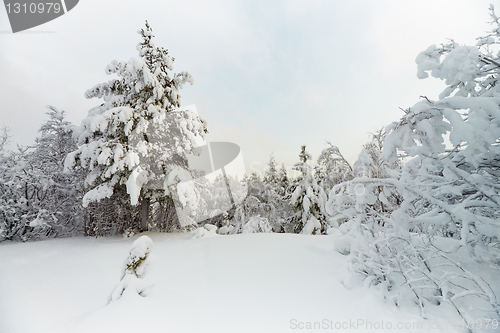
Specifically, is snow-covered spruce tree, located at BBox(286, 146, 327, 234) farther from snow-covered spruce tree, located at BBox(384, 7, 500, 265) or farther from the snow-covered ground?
snow-covered spruce tree, located at BBox(384, 7, 500, 265)

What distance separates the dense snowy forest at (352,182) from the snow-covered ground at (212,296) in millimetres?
465

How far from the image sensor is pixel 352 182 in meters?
2.86

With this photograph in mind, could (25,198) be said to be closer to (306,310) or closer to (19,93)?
(19,93)

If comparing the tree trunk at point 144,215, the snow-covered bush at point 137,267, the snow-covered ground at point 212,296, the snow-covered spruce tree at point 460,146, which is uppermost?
the snow-covered spruce tree at point 460,146

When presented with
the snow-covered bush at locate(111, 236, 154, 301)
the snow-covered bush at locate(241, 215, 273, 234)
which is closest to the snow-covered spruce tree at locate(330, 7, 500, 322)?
the snow-covered bush at locate(111, 236, 154, 301)

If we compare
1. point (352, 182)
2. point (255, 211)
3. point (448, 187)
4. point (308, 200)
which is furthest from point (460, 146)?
point (255, 211)

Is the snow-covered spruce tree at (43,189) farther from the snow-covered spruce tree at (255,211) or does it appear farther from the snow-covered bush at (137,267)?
the snow-covered spruce tree at (255,211)

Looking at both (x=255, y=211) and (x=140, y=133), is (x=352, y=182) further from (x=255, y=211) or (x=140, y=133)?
(x=255, y=211)

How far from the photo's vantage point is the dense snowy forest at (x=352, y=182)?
93.6 inches

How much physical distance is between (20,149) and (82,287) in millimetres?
A: 9578

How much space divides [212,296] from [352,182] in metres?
2.33

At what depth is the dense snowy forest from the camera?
238cm

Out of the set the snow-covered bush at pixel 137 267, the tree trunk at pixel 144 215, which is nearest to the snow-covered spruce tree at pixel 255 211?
the tree trunk at pixel 144 215

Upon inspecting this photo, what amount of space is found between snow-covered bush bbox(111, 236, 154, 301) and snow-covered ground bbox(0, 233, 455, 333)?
124 mm
